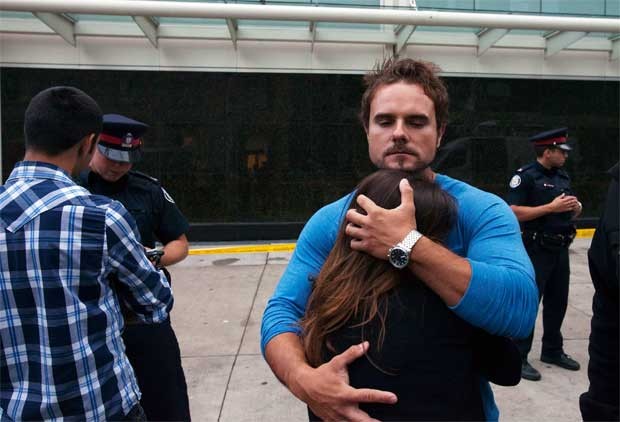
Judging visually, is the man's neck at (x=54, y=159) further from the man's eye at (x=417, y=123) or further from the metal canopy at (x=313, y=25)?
the metal canopy at (x=313, y=25)

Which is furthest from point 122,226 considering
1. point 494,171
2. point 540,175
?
point 494,171

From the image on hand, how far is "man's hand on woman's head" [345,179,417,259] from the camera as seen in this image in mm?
1165

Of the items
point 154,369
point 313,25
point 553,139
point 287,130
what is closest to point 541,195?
point 553,139

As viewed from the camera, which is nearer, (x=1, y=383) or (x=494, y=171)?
(x=1, y=383)

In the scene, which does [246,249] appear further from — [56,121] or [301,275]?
[301,275]

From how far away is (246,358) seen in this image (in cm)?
418

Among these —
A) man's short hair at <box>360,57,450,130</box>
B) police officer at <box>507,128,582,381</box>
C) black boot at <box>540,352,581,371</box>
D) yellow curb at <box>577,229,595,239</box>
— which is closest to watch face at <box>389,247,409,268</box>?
man's short hair at <box>360,57,450,130</box>

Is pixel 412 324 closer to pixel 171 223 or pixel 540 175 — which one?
pixel 171 223

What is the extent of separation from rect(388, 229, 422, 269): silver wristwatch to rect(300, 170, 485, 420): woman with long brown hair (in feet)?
0.14

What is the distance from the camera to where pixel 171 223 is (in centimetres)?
289

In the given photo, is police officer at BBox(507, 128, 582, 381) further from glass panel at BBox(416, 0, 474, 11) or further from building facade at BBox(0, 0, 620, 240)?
glass panel at BBox(416, 0, 474, 11)

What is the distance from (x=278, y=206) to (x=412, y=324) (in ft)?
28.6

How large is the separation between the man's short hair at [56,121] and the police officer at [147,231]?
78 centimetres

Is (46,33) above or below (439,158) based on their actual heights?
above
